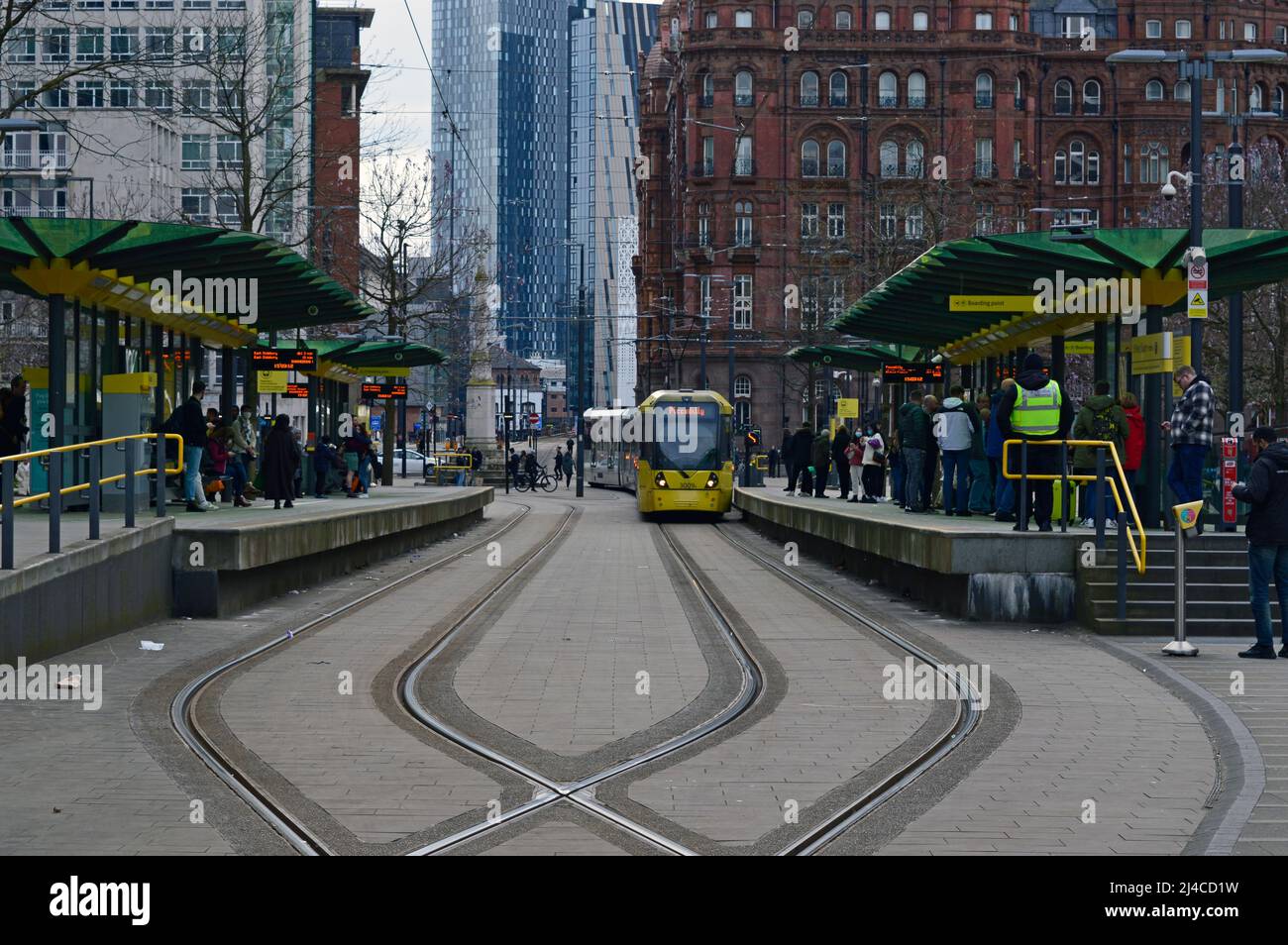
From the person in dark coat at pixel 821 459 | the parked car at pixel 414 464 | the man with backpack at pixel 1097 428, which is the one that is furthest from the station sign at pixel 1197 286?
the parked car at pixel 414 464

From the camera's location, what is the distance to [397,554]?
30.5 m

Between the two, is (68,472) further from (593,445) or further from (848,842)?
(593,445)

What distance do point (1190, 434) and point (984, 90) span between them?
251 ft

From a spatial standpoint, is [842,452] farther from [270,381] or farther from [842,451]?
[270,381]

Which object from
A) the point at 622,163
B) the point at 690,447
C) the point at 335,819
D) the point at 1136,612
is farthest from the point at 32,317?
the point at 622,163

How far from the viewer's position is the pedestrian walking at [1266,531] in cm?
1401

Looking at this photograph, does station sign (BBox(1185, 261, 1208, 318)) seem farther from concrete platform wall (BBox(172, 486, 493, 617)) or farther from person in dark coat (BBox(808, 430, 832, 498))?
person in dark coat (BBox(808, 430, 832, 498))

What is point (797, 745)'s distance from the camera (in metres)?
10.3

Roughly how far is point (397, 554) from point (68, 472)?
49.6 ft

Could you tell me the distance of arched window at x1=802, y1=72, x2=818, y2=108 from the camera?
298 ft

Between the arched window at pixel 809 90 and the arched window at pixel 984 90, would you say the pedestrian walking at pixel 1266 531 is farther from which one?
the arched window at pixel 984 90

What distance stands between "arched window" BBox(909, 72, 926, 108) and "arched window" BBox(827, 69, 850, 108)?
3036 millimetres

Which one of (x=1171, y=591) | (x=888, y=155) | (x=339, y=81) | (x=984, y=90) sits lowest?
(x=1171, y=591)

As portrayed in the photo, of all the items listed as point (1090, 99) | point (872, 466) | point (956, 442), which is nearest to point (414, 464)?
point (1090, 99)
